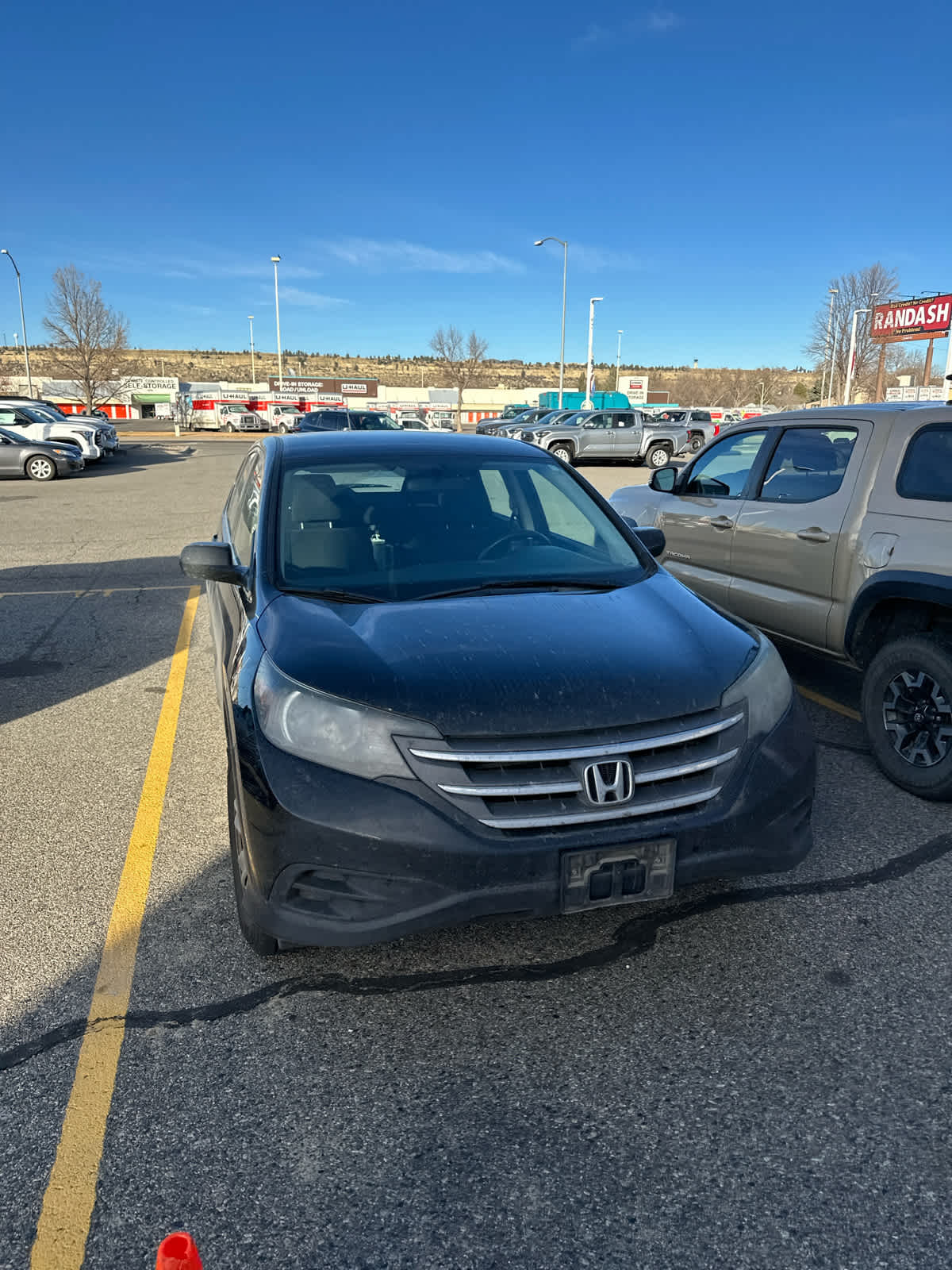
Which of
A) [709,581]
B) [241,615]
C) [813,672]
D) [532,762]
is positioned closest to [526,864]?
[532,762]

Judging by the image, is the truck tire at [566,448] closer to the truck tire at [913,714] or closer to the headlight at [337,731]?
the truck tire at [913,714]

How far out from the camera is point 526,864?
240 centimetres

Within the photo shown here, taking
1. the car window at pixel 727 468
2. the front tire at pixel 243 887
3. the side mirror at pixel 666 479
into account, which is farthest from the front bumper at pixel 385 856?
the side mirror at pixel 666 479

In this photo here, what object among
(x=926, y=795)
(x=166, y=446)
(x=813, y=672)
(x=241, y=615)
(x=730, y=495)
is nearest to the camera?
(x=241, y=615)

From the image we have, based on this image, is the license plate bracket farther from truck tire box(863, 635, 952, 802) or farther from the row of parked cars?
the row of parked cars

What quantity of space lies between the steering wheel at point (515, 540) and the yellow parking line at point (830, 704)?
2.37 m

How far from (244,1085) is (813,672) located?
198 inches

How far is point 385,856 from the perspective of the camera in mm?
2389

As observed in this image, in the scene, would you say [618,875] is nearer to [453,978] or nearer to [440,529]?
[453,978]

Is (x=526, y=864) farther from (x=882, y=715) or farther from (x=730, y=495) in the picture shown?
(x=730, y=495)

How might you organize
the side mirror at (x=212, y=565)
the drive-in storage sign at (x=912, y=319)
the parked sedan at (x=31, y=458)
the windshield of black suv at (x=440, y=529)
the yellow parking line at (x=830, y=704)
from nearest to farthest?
the windshield of black suv at (x=440, y=529)
the side mirror at (x=212, y=565)
the yellow parking line at (x=830, y=704)
the parked sedan at (x=31, y=458)
the drive-in storage sign at (x=912, y=319)

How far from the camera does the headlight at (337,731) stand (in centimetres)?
245

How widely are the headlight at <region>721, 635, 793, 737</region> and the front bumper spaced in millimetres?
394

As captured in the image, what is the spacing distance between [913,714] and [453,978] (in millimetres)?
2609
